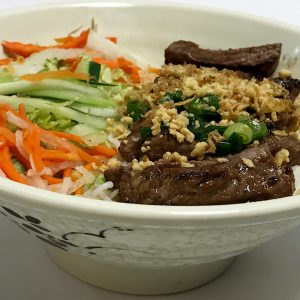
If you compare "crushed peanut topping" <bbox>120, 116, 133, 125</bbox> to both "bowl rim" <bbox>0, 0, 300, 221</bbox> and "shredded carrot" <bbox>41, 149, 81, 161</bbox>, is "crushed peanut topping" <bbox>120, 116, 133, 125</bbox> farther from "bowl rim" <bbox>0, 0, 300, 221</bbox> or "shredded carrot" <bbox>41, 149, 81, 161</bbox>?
"bowl rim" <bbox>0, 0, 300, 221</bbox>

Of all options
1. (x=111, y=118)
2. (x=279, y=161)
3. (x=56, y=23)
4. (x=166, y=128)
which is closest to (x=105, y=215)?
(x=166, y=128)

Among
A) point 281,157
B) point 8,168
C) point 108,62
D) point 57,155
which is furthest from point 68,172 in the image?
point 108,62

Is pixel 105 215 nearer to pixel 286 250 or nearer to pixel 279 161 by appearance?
pixel 279 161

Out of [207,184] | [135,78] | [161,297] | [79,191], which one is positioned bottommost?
[161,297]

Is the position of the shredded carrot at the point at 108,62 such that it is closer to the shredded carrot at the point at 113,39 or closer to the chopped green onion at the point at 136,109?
the shredded carrot at the point at 113,39

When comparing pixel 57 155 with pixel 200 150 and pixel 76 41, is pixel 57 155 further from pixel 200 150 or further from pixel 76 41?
pixel 76 41

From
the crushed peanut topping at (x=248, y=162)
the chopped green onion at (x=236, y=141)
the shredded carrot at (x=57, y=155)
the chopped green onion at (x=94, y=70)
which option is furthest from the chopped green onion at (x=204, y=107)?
the chopped green onion at (x=94, y=70)
